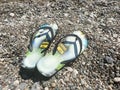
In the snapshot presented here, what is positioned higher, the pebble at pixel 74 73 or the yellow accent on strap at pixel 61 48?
the yellow accent on strap at pixel 61 48

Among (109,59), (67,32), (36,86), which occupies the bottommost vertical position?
(36,86)

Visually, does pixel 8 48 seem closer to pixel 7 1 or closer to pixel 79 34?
pixel 79 34

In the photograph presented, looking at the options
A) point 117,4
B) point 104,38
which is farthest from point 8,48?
point 117,4

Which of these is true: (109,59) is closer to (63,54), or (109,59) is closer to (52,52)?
(63,54)

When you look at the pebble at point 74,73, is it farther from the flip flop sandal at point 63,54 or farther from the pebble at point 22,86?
the pebble at point 22,86

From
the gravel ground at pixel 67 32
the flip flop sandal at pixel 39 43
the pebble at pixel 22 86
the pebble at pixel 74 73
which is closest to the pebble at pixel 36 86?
the gravel ground at pixel 67 32

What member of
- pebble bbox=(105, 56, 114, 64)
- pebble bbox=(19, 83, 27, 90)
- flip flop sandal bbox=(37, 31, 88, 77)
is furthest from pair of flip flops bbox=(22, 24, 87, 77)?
pebble bbox=(105, 56, 114, 64)

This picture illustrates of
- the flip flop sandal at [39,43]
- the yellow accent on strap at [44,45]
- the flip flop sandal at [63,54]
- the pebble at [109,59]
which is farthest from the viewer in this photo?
the yellow accent on strap at [44,45]

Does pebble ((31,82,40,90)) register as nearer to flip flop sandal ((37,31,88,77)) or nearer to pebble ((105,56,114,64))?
flip flop sandal ((37,31,88,77))

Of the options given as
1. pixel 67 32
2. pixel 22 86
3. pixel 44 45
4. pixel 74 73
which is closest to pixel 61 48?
pixel 44 45
